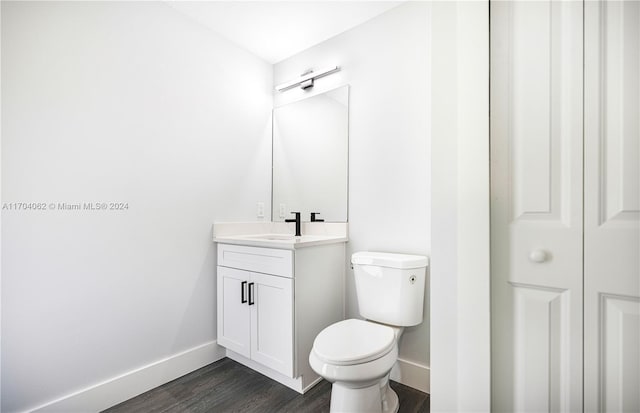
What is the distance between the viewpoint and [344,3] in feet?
6.35

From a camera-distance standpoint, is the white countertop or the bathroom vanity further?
the white countertop

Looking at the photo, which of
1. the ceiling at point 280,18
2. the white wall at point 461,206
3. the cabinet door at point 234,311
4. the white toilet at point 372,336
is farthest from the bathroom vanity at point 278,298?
the ceiling at point 280,18

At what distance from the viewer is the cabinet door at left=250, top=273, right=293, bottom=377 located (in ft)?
5.69

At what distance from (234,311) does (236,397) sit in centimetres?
50

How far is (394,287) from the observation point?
1.67 meters

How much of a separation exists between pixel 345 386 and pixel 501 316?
799mm

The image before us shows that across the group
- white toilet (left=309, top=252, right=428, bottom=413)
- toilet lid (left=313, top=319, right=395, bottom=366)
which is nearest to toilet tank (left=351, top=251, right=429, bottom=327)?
white toilet (left=309, top=252, right=428, bottom=413)

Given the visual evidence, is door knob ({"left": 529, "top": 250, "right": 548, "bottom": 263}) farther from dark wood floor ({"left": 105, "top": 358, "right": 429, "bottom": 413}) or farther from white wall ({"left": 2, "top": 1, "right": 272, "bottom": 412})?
white wall ({"left": 2, "top": 1, "right": 272, "bottom": 412})

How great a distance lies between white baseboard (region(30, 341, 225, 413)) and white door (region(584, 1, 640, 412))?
2.03 meters

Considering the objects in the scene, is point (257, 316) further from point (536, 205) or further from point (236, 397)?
point (536, 205)

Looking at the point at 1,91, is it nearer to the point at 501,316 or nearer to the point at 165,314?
the point at 165,314

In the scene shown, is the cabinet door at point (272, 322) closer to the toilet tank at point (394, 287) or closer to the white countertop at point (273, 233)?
the white countertop at point (273, 233)

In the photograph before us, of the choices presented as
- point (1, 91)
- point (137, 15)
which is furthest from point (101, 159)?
point (137, 15)

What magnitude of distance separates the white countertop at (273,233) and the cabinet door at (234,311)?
0.22m
